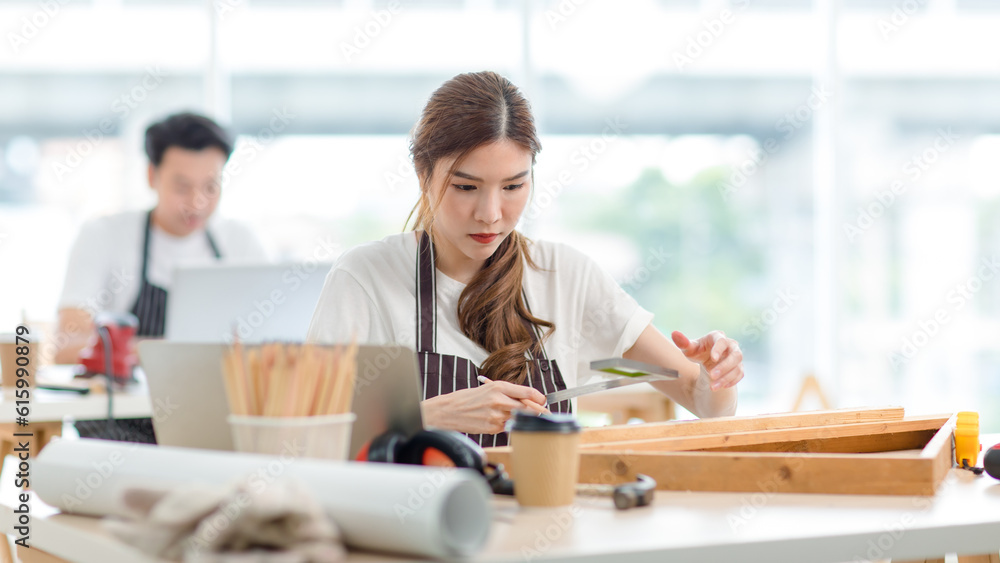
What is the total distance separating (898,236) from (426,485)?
188 inches

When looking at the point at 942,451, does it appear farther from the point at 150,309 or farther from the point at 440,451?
the point at 150,309

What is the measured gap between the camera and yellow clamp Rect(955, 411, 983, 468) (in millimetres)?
1316

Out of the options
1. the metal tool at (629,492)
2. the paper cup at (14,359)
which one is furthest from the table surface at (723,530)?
the paper cup at (14,359)

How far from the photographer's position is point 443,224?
5.82 feet

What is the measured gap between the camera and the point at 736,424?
53.9 inches

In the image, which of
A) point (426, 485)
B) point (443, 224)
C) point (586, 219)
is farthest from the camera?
point (586, 219)

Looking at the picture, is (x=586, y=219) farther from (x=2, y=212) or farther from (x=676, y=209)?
(x=2, y=212)

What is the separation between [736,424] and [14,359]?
5.77ft

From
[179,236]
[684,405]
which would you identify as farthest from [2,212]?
[684,405]

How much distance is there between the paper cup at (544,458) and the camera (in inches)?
39.3

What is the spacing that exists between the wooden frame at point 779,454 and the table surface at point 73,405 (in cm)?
124

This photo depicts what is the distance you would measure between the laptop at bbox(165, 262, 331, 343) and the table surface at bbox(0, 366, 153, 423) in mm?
191

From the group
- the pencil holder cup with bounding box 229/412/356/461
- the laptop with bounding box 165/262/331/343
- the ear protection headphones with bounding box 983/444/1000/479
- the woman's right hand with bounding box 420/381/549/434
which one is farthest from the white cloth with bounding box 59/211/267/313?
the ear protection headphones with bounding box 983/444/1000/479

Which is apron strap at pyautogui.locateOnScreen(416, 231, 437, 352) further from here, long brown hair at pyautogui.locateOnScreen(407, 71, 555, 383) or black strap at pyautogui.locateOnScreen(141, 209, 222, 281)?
black strap at pyautogui.locateOnScreen(141, 209, 222, 281)
